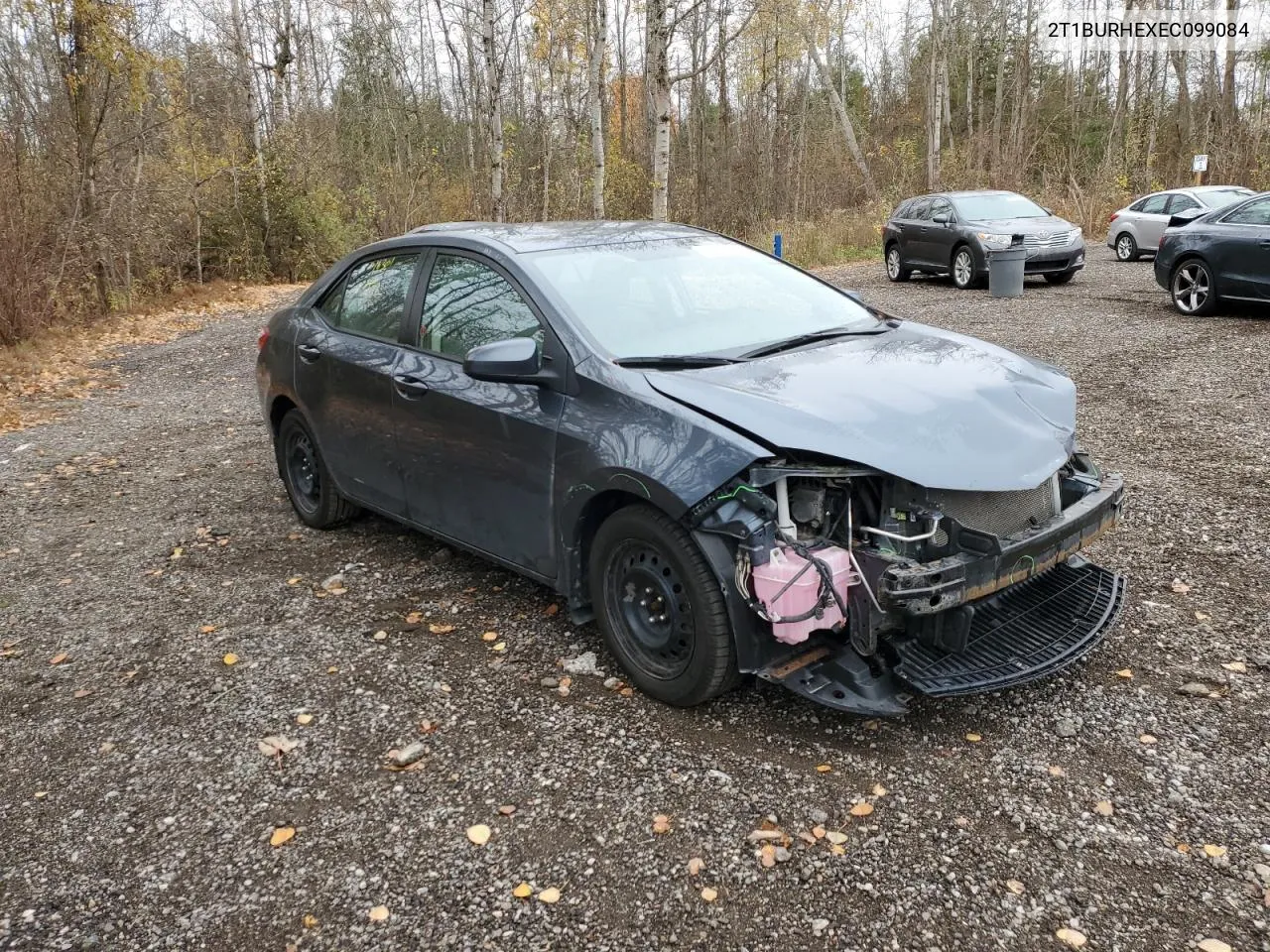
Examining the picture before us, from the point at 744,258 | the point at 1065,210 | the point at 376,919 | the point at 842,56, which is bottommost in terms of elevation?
the point at 376,919

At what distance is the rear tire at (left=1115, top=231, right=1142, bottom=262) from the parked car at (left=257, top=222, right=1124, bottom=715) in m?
16.2

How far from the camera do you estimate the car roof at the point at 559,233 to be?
172 inches

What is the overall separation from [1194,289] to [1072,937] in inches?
446

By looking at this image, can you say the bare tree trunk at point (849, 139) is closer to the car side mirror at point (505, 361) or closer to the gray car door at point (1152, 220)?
the gray car door at point (1152, 220)

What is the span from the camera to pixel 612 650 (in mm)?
3750

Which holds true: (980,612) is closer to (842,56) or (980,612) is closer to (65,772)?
(65,772)

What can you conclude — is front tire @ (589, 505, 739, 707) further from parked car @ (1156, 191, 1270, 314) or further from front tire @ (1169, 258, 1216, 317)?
front tire @ (1169, 258, 1216, 317)

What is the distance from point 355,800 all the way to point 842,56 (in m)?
46.5

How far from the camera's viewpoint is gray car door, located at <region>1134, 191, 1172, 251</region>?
57.1 ft

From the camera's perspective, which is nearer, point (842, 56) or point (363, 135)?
point (363, 135)

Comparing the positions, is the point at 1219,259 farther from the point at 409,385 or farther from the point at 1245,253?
the point at 409,385

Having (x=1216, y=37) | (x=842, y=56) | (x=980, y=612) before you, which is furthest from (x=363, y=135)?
(x=980, y=612)

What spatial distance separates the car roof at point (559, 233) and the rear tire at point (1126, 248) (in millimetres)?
16216

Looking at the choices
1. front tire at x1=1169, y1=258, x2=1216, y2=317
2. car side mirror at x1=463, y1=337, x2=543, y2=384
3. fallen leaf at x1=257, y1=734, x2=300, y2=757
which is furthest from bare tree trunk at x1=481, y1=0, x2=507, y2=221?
fallen leaf at x1=257, y1=734, x2=300, y2=757
